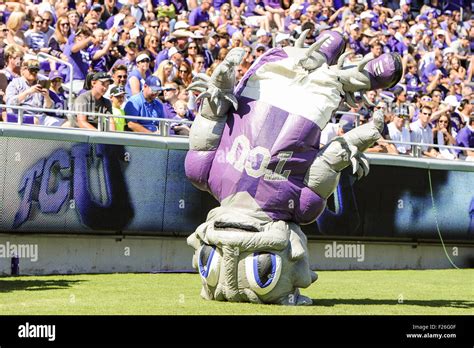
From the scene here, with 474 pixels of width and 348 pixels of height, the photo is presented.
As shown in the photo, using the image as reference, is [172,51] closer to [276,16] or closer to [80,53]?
[80,53]

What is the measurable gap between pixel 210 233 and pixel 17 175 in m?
3.81

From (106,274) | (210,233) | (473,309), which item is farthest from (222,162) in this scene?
(106,274)

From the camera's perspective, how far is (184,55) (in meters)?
18.5

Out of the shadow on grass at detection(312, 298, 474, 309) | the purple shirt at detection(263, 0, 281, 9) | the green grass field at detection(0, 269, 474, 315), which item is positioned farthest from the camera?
the purple shirt at detection(263, 0, 281, 9)

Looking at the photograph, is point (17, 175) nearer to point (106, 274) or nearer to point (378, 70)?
point (106, 274)

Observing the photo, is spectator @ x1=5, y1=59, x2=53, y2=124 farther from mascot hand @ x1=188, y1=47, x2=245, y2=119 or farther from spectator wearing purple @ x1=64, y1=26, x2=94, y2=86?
mascot hand @ x1=188, y1=47, x2=245, y2=119

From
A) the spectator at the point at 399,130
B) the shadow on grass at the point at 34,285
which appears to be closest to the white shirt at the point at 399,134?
the spectator at the point at 399,130

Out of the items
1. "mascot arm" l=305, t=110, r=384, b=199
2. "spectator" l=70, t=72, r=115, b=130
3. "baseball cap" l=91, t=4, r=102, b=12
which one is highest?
"baseball cap" l=91, t=4, r=102, b=12

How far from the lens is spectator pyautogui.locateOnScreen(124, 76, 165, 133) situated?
1566 cm

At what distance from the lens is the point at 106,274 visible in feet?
48.9

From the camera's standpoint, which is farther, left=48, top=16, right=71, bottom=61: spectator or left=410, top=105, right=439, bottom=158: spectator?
left=410, top=105, right=439, bottom=158: spectator

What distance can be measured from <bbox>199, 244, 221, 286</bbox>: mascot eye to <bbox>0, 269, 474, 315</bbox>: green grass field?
0.24 m

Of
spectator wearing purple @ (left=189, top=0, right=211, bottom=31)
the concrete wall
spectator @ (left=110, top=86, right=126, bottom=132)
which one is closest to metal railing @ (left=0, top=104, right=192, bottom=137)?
spectator @ (left=110, top=86, right=126, bottom=132)

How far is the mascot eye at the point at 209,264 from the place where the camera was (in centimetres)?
1141
